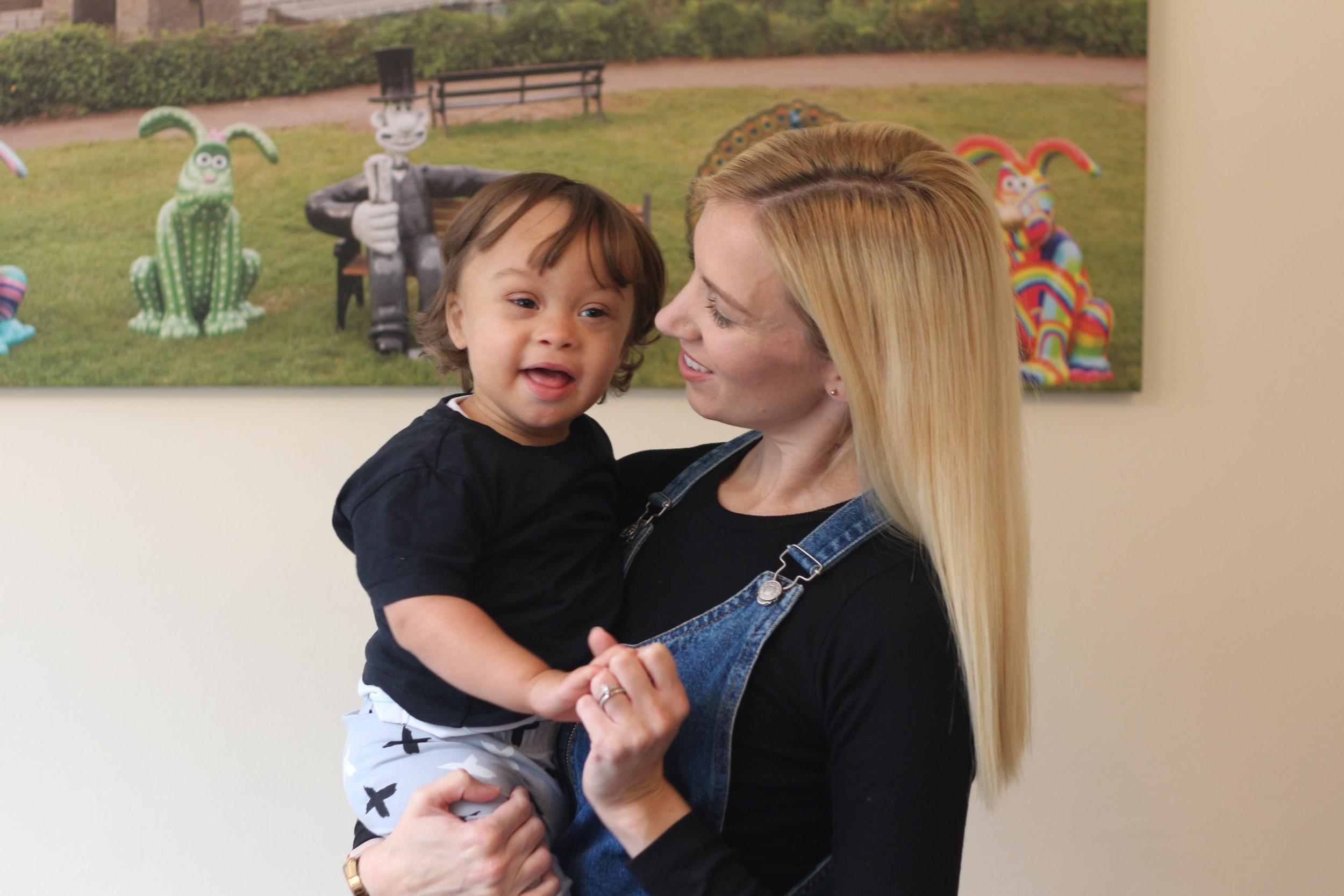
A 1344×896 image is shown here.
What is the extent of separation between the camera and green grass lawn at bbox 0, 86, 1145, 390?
196 cm

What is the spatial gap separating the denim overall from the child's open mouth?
28 centimetres

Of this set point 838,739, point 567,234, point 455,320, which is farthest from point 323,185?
point 838,739

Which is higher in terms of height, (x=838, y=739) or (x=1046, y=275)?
(x=1046, y=275)

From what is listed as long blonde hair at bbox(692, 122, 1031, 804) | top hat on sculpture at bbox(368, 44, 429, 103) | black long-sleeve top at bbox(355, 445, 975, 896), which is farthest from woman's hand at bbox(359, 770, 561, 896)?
top hat on sculpture at bbox(368, 44, 429, 103)

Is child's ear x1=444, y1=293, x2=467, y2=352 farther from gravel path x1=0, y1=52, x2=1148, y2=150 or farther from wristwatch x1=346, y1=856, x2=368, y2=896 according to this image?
gravel path x1=0, y1=52, x2=1148, y2=150

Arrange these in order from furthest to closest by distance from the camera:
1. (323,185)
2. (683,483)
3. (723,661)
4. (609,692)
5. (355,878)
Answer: (323,185) → (683,483) → (355,878) → (723,661) → (609,692)

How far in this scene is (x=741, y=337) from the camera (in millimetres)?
1001

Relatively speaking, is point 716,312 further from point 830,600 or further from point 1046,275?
point 1046,275

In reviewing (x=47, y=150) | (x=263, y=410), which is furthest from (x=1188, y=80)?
(x=47, y=150)

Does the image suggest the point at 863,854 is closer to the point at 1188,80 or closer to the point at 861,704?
the point at 861,704

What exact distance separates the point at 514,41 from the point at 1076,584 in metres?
1.55

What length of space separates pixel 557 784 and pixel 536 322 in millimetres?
514

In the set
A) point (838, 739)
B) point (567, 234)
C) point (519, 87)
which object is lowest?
point (838, 739)

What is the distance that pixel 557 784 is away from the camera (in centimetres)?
116
